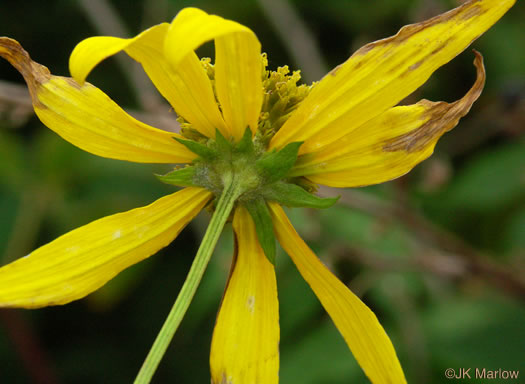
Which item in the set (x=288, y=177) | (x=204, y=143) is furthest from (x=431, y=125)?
(x=204, y=143)

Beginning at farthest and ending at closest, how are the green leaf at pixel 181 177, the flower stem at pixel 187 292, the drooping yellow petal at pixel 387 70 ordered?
1. the green leaf at pixel 181 177
2. the drooping yellow petal at pixel 387 70
3. the flower stem at pixel 187 292

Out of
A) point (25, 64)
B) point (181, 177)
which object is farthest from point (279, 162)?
point (25, 64)

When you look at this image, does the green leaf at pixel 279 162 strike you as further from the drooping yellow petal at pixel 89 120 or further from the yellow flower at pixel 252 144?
the drooping yellow petal at pixel 89 120

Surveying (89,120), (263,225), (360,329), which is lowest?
(360,329)

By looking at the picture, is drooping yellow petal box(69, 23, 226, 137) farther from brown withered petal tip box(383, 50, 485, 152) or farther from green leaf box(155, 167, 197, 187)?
brown withered petal tip box(383, 50, 485, 152)

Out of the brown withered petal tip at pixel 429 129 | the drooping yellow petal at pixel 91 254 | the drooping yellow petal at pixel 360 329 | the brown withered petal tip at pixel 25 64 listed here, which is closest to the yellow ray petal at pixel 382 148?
the brown withered petal tip at pixel 429 129

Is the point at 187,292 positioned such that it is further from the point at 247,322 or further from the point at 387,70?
the point at 387,70
